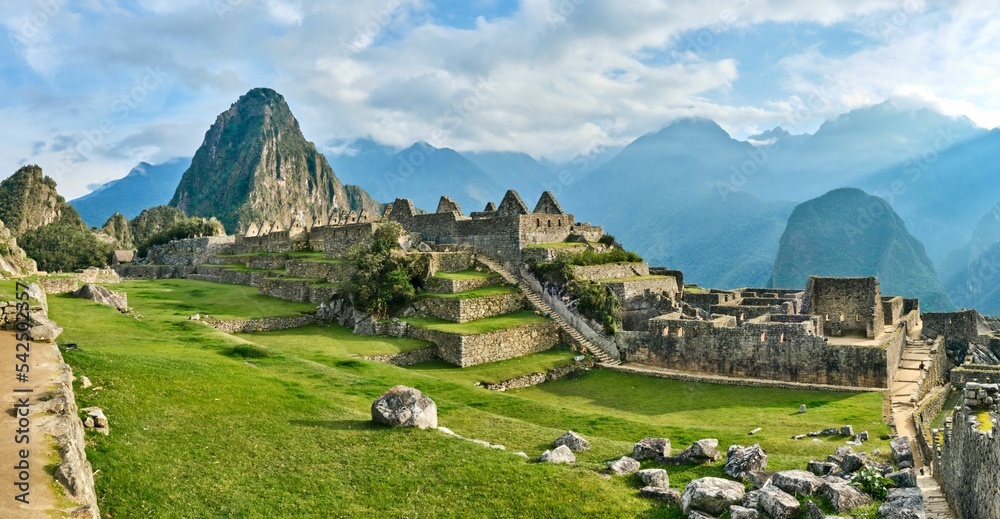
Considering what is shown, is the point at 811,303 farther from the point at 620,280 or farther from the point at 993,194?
the point at 993,194

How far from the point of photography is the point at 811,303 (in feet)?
109

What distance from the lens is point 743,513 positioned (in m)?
8.65

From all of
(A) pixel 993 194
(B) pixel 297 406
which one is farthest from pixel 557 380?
(A) pixel 993 194

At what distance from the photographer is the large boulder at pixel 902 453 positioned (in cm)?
1201

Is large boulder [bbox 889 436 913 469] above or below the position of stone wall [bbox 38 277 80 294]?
below

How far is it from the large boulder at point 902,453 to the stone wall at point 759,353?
10.9 m

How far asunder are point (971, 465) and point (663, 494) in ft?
13.7

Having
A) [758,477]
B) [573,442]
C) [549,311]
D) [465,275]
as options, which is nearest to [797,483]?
[758,477]

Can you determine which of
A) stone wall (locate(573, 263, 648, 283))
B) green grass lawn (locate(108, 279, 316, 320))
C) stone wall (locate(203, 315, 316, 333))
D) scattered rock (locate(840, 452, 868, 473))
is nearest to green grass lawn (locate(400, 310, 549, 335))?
stone wall (locate(573, 263, 648, 283))

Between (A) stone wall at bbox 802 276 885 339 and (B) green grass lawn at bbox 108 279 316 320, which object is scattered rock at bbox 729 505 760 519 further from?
(A) stone wall at bbox 802 276 885 339

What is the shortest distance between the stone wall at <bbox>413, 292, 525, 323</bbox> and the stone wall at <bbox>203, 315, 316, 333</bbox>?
6.00 meters

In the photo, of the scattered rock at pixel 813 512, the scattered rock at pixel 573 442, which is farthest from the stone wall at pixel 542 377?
the scattered rock at pixel 813 512

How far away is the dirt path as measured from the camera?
6.89m

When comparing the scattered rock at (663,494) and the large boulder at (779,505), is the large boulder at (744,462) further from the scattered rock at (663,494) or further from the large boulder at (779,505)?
the large boulder at (779,505)
